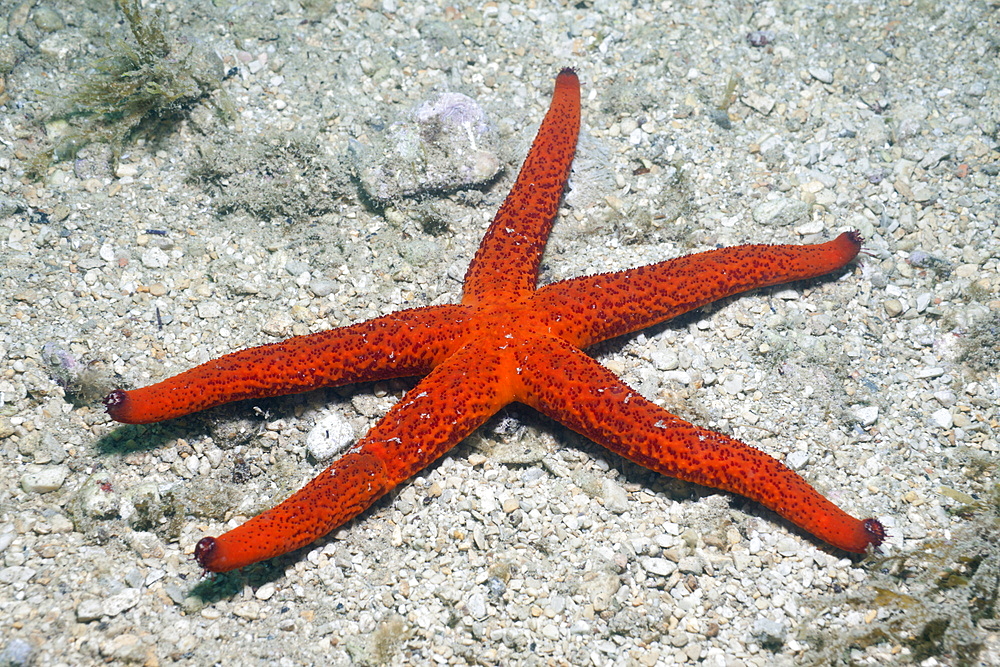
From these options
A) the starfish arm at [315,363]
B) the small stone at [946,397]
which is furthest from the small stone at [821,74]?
the starfish arm at [315,363]

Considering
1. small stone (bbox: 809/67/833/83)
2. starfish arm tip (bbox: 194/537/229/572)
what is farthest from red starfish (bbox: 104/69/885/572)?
small stone (bbox: 809/67/833/83)

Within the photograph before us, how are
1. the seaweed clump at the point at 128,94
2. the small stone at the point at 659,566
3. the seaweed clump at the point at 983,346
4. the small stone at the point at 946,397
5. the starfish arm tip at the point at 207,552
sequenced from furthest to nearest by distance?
the seaweed clump at the point at 128,94 < the seaweed clump at the point at 983,346 < the small stone at the point at 946,397 < the small stone at the point at 659,566 < the starfish arm tip at the point at 207,552

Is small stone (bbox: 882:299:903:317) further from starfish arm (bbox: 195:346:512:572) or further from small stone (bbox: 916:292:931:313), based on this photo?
starfish arm (bbox: 195:346:512:572)

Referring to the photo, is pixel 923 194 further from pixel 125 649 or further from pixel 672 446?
pixel 125 649

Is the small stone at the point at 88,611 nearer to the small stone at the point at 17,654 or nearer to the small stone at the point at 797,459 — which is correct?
the small stone at the point at 17,654

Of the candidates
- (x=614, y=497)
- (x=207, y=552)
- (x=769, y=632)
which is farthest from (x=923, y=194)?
(x=207, y=552)

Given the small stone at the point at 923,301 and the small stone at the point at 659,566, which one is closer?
the small stone at the point at 659,566

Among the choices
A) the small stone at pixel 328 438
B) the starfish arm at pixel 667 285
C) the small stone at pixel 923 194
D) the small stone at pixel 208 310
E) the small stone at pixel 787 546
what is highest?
the small stone at pixel 923 194
